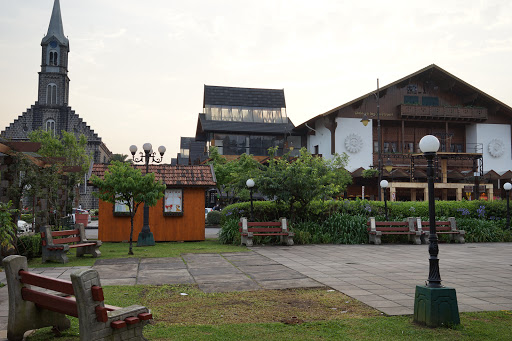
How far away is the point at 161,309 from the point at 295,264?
5621mm

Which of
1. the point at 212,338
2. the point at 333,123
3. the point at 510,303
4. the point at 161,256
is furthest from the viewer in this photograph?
the point at 333,123

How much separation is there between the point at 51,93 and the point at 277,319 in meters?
67.9

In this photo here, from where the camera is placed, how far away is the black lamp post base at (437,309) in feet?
19.5

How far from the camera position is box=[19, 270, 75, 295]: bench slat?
4.54 metres

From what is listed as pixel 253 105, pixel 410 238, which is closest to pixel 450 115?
pixel 253 105

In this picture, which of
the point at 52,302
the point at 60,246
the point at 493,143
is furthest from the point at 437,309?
the point at 493,143

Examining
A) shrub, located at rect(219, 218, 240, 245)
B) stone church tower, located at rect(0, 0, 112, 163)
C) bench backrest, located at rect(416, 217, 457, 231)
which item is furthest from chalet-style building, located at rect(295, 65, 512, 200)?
stone church tower, located at rect(0, 0, 112, 163)

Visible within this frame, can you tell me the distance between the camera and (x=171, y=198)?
18.4 m

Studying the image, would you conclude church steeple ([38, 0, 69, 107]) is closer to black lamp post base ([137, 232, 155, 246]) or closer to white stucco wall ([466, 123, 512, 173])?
white stucco wall ([466, 123, 512, 173])

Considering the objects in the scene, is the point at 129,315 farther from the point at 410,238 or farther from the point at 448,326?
the point at 410,238

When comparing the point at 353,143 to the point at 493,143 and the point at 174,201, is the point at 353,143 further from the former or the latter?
the point at 174,201

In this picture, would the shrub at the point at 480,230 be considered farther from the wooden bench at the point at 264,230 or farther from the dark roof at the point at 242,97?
the dark roof at the point at 242,97

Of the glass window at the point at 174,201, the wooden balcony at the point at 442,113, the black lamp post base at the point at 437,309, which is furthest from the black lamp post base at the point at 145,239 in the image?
the wooden balcony at the point at 442,113

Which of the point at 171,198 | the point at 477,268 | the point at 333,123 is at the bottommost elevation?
the point at 477,268
